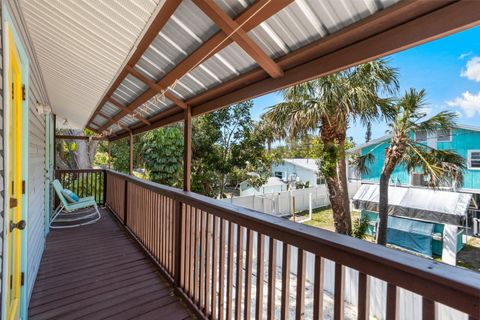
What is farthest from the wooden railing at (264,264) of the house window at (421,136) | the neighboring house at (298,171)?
the neighboring house at (298,171)

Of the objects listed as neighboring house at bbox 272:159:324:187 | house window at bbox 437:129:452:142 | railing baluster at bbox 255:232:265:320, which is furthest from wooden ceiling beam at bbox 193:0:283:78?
neighboring house at bbox 272:159:324:187

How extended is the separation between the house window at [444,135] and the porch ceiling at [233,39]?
7.42 metres

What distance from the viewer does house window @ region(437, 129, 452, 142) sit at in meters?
7.19

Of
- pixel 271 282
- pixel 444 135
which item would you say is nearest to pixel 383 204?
pixel 444 135

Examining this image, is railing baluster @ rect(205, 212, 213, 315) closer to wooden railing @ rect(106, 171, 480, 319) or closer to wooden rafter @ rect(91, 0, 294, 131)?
wooden railing @ rect(106, 171, 480, 319)

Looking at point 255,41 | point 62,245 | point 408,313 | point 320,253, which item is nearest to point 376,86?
point 408,313

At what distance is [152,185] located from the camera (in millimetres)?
3287

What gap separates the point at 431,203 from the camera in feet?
28.6

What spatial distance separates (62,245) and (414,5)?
4801 millimetres

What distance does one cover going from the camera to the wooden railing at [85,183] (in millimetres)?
6992

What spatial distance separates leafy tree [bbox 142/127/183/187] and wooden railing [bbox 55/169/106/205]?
2671mm

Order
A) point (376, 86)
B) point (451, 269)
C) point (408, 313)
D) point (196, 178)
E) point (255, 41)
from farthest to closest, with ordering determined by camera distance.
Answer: point (196, 178)
point (376, 86)
point (408, 313)
point (255, 41)
point (451, 269)

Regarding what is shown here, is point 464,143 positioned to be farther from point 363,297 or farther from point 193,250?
point 363,297

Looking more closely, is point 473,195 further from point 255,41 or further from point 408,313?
point 255,41
